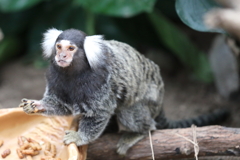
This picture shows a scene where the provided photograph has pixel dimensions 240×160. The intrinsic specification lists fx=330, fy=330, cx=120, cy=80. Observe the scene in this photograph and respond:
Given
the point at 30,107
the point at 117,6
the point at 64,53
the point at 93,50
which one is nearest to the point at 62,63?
the point at 64,53

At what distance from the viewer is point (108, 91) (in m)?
2.47

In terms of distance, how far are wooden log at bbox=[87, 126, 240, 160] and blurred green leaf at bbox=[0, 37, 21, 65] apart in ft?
10.2

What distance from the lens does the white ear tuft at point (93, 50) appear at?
2301mm

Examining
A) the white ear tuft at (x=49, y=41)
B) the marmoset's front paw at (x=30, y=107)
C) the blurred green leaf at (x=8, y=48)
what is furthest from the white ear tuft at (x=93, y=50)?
the blurred green leaf at (x=8, y=48)

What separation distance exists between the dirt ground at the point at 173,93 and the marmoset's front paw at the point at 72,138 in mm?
1958

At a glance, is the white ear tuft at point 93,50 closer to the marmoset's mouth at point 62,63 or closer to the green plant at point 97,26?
the marmoset's mouth at point 62,63

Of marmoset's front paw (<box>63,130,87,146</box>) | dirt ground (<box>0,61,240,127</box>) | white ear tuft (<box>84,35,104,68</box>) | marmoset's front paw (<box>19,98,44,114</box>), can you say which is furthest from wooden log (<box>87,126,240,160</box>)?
dirt ground (<box>0,61,240,127</box>)

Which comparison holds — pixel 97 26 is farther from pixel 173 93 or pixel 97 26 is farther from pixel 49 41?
pixel 49 41

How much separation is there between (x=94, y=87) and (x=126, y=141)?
609 millimetres

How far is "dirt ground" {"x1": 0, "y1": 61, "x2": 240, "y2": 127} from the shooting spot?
4219 mm

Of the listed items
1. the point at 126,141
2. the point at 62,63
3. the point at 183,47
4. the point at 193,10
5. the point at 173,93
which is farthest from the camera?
the point at 173,93

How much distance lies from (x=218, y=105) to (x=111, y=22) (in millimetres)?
1928

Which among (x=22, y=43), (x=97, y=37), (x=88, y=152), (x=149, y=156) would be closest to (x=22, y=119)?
(x=88, y=152)

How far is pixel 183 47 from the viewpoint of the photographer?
177 inches
